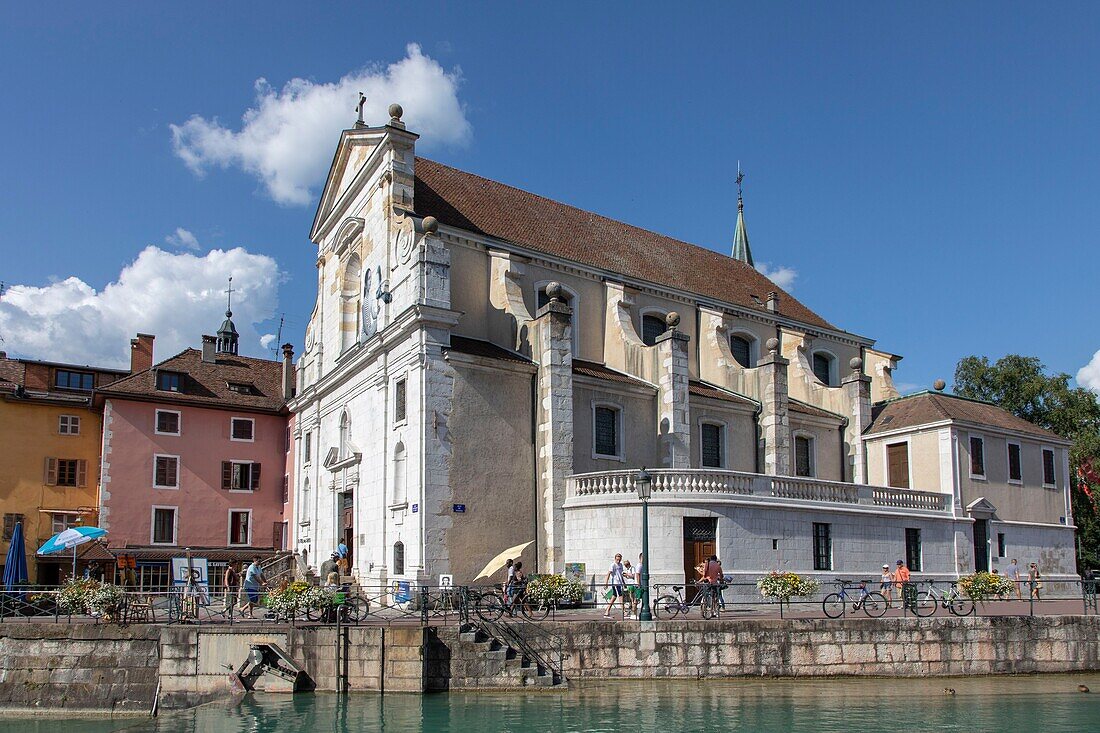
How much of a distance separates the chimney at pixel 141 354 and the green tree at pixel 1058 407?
A: 42.8 metres

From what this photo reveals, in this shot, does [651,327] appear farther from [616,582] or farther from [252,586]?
[252,586]

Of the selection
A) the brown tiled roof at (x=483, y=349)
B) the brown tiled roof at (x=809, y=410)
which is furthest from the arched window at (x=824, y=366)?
the brown tiled roof at (x=483, y=349)

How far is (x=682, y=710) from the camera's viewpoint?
59.0ft

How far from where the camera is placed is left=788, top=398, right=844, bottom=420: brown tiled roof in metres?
37.2

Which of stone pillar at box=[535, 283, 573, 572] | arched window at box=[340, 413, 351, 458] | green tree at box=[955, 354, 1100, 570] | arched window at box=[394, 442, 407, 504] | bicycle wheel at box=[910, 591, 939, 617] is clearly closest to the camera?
bicycle wheel at box=[910, 591, 939, 617]

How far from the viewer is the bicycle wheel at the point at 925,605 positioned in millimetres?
23484

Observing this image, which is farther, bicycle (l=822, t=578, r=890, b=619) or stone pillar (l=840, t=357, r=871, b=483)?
stone pillar (l=840, t=357, r=871, b=483)

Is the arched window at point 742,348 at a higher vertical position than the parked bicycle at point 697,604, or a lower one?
higher

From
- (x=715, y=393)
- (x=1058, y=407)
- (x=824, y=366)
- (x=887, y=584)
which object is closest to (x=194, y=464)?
(x=715, y=393)

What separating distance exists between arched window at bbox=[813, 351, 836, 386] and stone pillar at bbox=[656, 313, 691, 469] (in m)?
13.8

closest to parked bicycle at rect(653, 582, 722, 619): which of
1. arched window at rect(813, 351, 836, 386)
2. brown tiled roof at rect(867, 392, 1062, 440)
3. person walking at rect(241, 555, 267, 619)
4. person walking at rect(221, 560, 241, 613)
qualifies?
person walking at rect(221, 560, 241, 613)

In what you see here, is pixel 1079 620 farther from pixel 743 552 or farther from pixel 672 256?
pixel 672 256

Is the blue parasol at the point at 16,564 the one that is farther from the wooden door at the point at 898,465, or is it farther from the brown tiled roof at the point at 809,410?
the wooden door at the point at 898,465

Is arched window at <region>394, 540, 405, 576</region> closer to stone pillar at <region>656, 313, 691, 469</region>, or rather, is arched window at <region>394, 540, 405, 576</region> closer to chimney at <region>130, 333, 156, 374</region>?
stone pillar at <region>656, 313, 691, 469</region>
